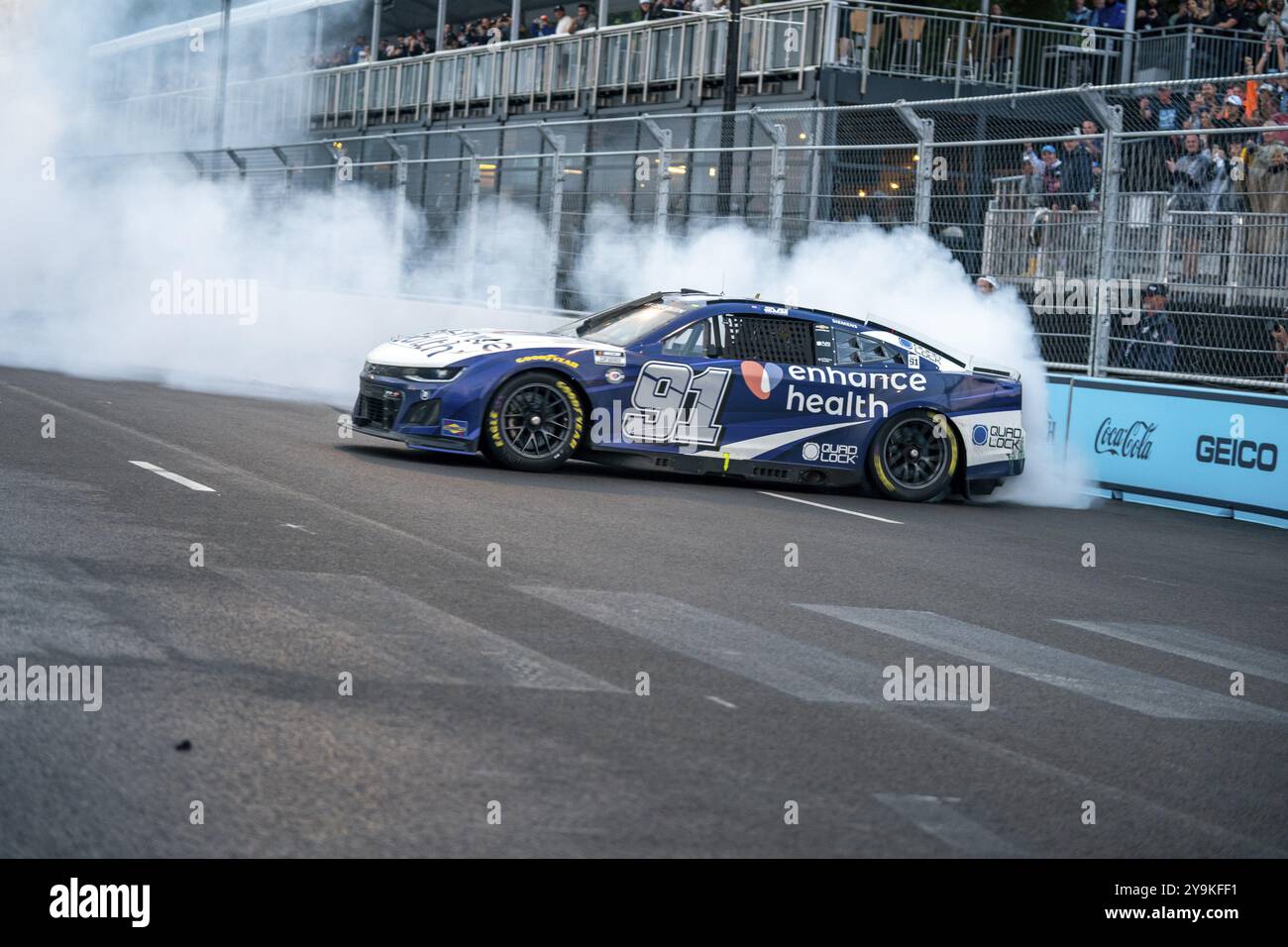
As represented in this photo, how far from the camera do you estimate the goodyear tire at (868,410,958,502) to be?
520 inches

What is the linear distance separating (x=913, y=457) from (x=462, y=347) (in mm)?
3671

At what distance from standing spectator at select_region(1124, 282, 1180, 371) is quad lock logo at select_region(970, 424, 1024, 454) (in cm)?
189

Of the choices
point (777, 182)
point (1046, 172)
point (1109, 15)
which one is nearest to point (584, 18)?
point (1109, 15)

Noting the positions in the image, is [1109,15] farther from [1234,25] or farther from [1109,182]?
[1109,182]

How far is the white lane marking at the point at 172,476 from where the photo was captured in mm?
10016

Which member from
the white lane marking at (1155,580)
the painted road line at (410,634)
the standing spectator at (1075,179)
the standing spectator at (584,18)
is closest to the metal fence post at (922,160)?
the standing spectator at (1075,179)

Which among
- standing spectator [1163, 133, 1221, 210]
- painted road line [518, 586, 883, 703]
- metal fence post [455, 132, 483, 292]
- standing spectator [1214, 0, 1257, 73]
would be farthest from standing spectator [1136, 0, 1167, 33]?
painted road line [518, 586, 883, 703]

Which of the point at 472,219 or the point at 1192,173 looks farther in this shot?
the point at 472,219

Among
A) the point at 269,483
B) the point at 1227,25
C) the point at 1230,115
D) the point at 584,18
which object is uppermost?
the point at 584,18

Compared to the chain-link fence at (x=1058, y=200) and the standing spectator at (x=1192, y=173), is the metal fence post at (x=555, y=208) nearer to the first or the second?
the chain-link fence at (x=1058, y=200)

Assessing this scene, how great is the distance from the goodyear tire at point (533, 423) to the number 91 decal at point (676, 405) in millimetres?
431

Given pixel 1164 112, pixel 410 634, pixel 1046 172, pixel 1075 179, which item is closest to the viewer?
pixel 410 634

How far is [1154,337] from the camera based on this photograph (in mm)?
14727

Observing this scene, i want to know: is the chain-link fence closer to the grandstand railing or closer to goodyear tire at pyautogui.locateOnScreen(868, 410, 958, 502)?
goodyear tire at pyautogui.locateOnScreen(868, 410, 958, 502)
